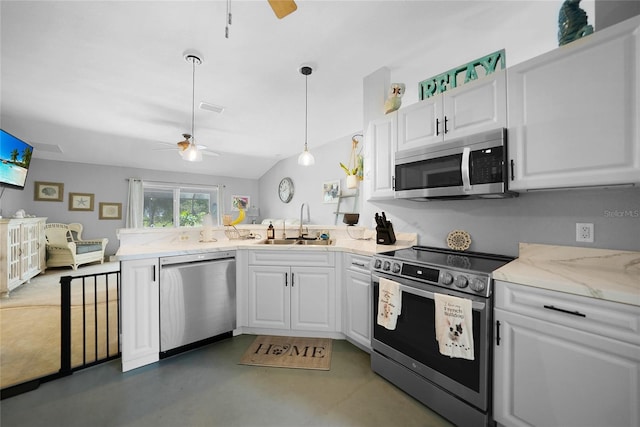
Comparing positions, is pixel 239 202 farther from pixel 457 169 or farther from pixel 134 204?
pixel 457 169

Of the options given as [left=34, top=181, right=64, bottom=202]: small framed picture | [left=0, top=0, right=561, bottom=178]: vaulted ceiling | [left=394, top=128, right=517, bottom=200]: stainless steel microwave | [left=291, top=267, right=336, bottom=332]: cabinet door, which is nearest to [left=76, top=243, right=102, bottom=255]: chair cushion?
[left=34, top=181, right=64, bottom=202]: small framed picture

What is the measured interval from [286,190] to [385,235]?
4.77 meters

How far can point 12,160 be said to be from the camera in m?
3.72

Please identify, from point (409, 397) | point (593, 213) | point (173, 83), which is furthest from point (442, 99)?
point (173, 83)

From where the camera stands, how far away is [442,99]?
1885 mm

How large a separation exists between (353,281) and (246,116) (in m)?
3.13

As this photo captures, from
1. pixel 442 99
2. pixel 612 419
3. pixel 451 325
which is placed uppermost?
pixel 442 99

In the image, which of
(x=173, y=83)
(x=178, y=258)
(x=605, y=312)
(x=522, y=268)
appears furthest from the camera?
(x=173, y=83)

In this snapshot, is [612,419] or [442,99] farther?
[442,99]

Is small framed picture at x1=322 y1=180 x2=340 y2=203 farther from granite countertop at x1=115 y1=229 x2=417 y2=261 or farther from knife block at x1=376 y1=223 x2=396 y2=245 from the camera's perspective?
knife block at x1=376 y1=223 x2=396 y2=245

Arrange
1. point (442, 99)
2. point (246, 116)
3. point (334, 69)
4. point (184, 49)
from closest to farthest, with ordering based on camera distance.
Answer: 1. point (442, 99)
2. point (184, 49)
3. point (334, 69)
4. point (246, 116)

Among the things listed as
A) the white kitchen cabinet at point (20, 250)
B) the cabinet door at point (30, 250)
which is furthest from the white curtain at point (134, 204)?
the cabinet door at point (30, 250)

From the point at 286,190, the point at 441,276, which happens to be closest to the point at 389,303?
the point at 441,276

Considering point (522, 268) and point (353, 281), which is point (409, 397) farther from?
point (522, 268)
